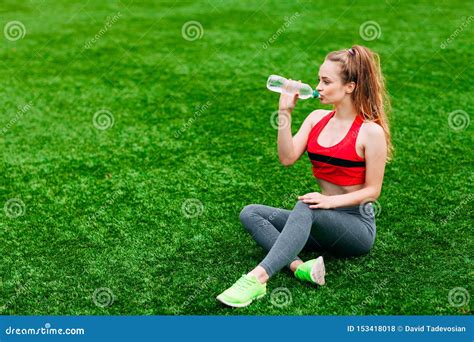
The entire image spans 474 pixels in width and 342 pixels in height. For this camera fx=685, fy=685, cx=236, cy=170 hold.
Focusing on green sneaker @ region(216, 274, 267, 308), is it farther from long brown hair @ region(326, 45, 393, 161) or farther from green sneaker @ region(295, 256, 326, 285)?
long brown hair @ region(326, 45, 393, 161)

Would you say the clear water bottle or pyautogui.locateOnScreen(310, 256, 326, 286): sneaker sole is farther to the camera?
the clear water bottle

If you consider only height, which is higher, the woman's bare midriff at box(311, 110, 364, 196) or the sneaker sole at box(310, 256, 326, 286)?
the woman's bare midriff at box(311, 110, 364, 196)

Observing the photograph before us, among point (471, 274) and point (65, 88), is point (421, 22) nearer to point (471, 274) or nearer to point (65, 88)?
point (65, 88)

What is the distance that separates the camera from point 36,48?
838 centimetres

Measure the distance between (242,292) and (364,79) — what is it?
1.22 m

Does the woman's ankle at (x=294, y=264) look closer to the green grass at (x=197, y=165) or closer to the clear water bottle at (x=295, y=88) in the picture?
the green grass at (x=197, y=165)

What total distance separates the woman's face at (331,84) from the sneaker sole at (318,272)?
809 millimetres

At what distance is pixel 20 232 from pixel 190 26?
554cm

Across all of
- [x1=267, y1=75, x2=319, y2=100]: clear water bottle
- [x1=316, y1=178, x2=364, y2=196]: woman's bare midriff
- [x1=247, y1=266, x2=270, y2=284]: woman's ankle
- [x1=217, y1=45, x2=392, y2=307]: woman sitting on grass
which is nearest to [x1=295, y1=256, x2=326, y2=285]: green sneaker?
[x1=217, y1=45, x2=392, y2=307]: woman sitting on grass

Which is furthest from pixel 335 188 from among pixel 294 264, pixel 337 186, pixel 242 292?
pixel 242 292

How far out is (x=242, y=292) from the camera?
3.26 metres

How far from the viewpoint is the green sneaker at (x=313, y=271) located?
3.39 metres

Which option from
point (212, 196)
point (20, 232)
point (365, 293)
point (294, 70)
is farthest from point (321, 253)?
point (294, 70)

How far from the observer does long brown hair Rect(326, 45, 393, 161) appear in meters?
3.42
